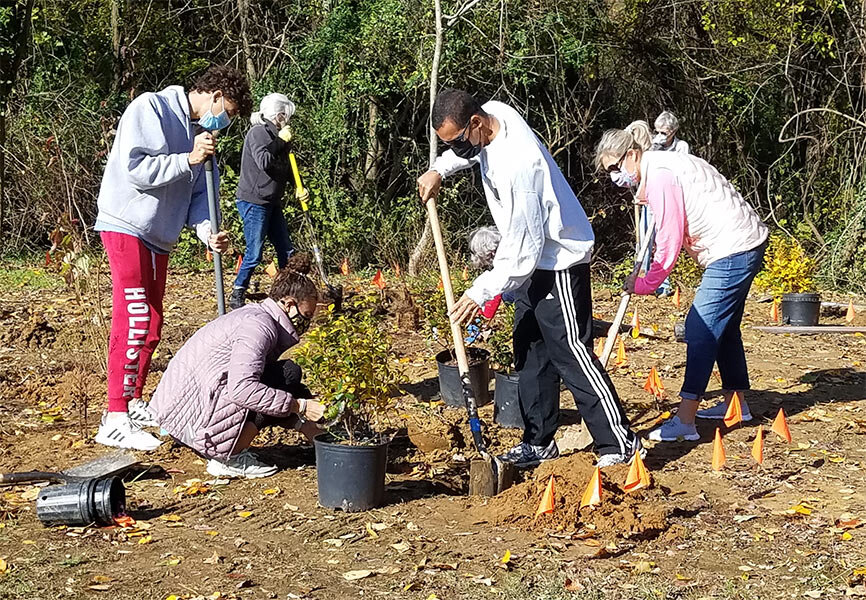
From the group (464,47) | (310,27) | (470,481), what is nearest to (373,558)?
(470,481)

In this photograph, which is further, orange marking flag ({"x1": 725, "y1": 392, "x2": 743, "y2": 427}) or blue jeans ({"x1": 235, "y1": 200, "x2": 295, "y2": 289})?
blue jeans ({"x1": 235, "y1": 200, "x2": 295, "y2": 289})

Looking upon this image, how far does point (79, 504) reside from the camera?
14.4ft

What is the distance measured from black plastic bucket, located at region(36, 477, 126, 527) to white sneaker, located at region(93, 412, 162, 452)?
3.58ft

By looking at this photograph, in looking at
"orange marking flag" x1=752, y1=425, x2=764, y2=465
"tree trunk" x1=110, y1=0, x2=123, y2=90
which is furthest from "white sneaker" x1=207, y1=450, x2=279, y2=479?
"tree trunk" x1=110, y1=0, x2=123, y2=90

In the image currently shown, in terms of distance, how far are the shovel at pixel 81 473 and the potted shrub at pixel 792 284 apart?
21.0ft

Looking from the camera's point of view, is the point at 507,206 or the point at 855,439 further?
the point at 855,439

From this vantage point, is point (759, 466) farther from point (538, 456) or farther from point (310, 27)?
point (310, 27)

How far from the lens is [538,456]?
526 cm

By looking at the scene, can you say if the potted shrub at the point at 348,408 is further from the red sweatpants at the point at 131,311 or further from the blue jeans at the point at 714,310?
the blue jeans at the point at 714,310

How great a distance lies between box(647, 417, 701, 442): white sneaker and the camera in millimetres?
5777

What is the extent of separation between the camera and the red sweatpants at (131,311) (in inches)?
211

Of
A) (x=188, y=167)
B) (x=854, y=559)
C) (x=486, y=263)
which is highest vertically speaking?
(x=188, y=167)

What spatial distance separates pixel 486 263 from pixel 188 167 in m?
1.75

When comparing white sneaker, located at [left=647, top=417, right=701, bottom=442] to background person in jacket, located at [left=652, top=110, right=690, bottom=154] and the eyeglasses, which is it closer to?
the eyeglasses
